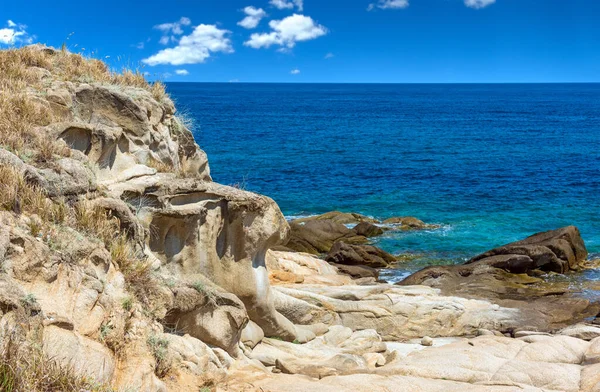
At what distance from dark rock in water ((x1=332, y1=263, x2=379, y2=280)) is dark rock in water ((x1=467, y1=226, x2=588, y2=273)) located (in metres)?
4.99

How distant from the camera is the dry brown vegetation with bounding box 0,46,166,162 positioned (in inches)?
480

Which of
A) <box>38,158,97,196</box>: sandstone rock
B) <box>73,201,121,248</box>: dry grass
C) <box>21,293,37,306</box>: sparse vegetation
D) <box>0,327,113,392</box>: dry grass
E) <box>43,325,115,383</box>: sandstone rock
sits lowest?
<box>43,325,115,383</box>: sandstone rock

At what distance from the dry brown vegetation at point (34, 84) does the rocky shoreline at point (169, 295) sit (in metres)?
0.05

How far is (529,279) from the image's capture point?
26.9 metres

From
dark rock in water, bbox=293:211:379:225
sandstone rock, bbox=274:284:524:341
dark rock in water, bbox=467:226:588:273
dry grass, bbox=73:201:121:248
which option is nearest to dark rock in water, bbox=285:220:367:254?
dark rock in water, bbox=293:211:379:225

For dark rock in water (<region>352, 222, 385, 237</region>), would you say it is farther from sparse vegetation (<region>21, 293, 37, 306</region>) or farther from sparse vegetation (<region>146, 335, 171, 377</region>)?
sparse vegetation (<region>21, 293, 37, 306</region>)

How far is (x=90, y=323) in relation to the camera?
30.5 ft

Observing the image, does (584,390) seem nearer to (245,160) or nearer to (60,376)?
(60,376)

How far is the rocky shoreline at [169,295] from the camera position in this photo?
9195 millimetres

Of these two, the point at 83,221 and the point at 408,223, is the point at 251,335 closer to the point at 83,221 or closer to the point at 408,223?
the point at 83,221

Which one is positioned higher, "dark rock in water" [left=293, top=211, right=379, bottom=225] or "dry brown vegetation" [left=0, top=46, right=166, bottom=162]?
"dry brown vegetation" [left=0, top=46, right=166, bottom=162]

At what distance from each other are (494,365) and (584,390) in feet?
6.67

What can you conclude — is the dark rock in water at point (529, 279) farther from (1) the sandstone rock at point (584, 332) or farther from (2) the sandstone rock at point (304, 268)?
(2) the sandstone rock at point (304, 268)

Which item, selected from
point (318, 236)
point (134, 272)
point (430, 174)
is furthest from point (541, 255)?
point (430, 174)
